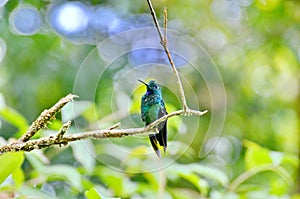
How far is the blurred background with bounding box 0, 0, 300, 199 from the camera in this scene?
2.48 feet

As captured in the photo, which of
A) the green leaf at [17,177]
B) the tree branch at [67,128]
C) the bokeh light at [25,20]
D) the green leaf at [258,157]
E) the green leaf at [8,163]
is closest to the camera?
the tree branch at [67,128]

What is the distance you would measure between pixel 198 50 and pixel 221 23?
3.59 feet

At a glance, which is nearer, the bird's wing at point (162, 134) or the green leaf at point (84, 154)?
the bird's wing at point (162, 134)

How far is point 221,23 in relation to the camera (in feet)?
7.03

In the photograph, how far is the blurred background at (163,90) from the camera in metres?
0.76

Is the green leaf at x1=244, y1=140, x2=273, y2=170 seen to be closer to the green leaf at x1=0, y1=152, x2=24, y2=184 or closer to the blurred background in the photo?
the blurred background

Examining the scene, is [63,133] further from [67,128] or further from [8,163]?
[8,163]

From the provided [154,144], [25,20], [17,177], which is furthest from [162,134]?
[25,20]

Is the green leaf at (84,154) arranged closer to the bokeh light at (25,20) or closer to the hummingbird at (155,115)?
the hummingbird at (155,115)

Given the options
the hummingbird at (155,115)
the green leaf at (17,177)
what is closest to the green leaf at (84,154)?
the green leaf at (17,177)

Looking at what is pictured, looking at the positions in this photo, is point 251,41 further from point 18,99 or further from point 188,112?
point 188,112

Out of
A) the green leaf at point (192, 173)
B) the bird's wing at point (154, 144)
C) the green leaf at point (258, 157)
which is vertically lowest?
the bird's wing at point (154, 144)

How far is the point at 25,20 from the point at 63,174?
114 cm

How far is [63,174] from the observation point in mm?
750
